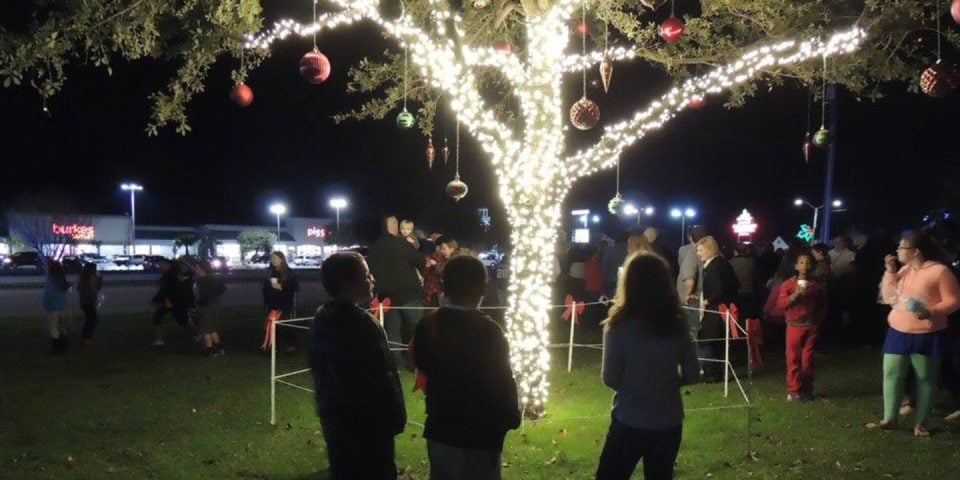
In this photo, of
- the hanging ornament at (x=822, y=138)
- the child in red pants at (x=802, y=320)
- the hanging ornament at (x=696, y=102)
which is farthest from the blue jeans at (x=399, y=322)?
the hanging ornament at (x=822, y=138)

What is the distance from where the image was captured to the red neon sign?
48938 mm

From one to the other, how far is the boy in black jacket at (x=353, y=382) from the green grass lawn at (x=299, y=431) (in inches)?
100

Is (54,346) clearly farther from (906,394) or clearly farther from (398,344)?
(906,394)

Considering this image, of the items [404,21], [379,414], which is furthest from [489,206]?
[379,414]

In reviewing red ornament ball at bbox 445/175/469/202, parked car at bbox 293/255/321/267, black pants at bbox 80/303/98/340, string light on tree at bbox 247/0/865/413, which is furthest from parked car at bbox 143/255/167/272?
string light on tree at bbox 247/0/865/413

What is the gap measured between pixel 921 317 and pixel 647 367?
390 centimetres

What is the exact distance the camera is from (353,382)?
330 centimetres

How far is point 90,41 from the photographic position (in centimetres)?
624

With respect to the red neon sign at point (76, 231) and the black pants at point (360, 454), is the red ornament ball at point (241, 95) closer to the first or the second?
the black pants at point (360, 454)

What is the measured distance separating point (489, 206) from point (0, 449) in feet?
122

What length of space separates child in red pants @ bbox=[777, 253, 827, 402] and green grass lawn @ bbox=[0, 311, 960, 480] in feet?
0.86

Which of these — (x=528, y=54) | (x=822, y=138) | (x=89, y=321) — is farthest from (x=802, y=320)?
(x=89, y=321)

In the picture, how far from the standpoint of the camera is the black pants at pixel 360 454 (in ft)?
11.0

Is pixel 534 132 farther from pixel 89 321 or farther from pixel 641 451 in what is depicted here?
pixel 89 321
